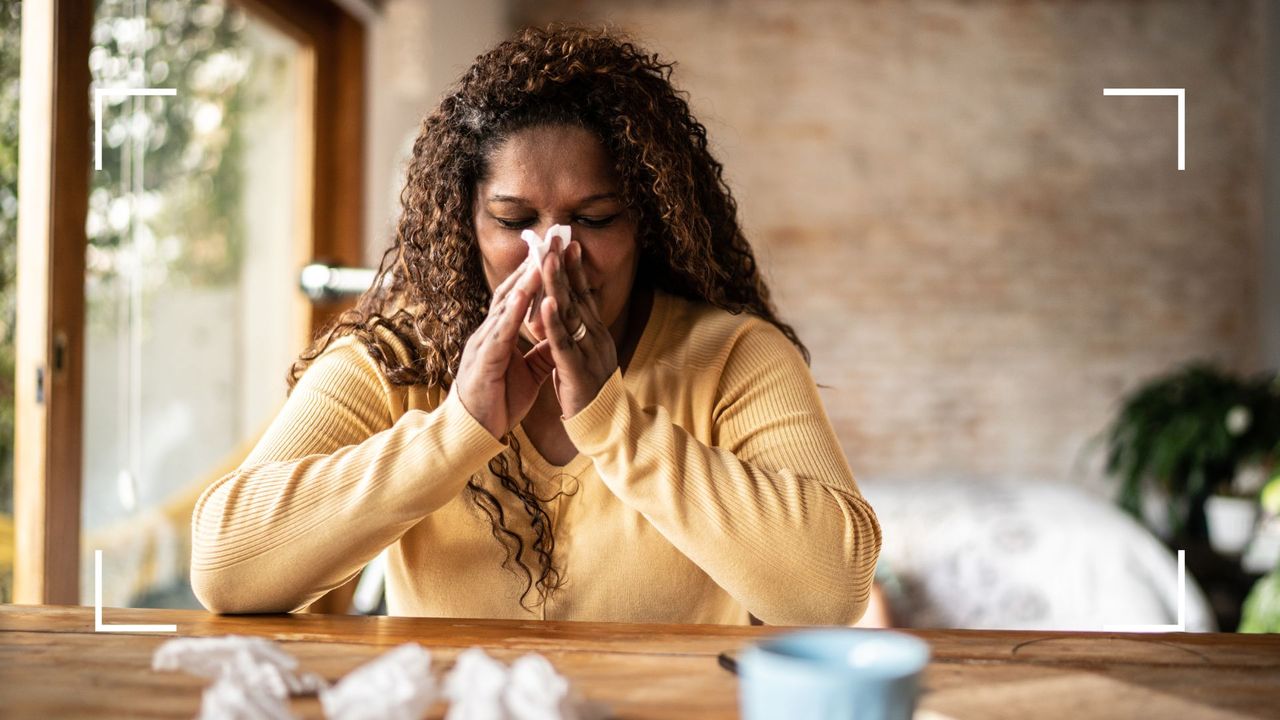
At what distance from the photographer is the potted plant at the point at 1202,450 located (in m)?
3.28

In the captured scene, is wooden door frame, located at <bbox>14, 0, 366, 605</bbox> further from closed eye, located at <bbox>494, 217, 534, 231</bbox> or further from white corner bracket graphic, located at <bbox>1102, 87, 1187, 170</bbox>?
white corner bracket graphic, located at <bbox>1102, 87, 1187, 170</bbox>

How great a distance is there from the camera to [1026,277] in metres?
4.23

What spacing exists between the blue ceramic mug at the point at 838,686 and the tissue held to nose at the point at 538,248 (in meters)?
0.65

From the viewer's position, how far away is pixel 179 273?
250 cm

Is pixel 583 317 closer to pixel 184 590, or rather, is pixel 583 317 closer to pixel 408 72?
pixel 184 590

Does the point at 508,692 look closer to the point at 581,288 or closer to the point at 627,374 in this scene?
the point at 581,288

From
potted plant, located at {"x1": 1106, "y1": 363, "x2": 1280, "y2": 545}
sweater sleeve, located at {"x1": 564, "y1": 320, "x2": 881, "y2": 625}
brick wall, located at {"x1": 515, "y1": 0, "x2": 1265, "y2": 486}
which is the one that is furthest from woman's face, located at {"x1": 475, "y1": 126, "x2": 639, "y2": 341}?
brick wall, located at {"x1": 515, "y1": 0, "x2": 1265, "y2": 486}

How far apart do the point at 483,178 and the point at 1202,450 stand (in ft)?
9.77

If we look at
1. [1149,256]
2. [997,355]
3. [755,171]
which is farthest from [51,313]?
[1149,256]

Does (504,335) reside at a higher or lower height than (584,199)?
lower

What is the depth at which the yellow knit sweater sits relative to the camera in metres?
1.03

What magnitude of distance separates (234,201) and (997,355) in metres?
3.07

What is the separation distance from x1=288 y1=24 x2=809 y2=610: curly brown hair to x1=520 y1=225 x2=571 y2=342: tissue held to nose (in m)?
0.11

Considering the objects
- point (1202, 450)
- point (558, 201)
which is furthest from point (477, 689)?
point (1202, 450)
